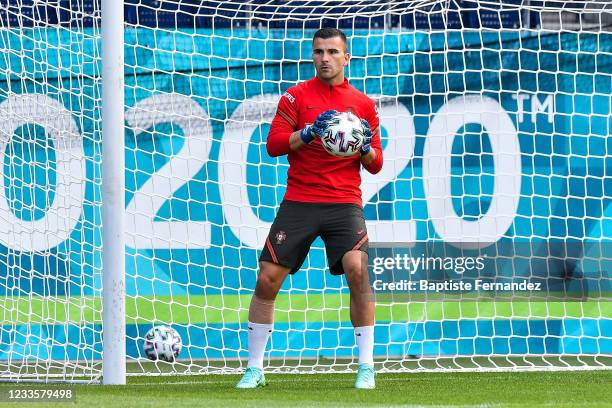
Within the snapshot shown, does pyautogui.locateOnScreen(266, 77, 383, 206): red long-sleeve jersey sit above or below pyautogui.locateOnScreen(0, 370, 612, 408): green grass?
above

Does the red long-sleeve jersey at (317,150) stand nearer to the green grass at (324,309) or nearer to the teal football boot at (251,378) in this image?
the teal football boot at (251,378)

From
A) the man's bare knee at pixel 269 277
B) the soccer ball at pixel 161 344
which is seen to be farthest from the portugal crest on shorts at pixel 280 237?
the soccer ball at pixel 161 344

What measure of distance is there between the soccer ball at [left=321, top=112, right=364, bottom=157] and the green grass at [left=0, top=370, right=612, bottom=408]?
1.06 meters

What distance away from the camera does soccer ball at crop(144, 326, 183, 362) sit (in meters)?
6.95

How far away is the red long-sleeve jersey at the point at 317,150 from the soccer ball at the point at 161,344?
1965 mm

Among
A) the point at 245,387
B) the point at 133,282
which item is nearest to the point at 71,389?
the point at 245,387

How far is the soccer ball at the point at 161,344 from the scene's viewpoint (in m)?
6.95

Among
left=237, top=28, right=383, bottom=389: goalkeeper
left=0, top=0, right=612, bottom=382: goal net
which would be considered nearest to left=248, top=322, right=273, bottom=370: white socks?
left=237, top=28, right=383, bottom=389: goalkeeper

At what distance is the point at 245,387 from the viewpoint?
536 cm

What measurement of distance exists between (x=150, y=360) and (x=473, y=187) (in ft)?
8.07

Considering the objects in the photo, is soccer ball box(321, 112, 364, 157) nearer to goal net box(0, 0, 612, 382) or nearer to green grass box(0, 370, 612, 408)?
green grass box(0, 370, 612, 408)

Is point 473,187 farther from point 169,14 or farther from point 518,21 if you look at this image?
point 169,14

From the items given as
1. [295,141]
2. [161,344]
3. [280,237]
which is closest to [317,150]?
[295,141]

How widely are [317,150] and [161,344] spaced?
2204 millimetres
